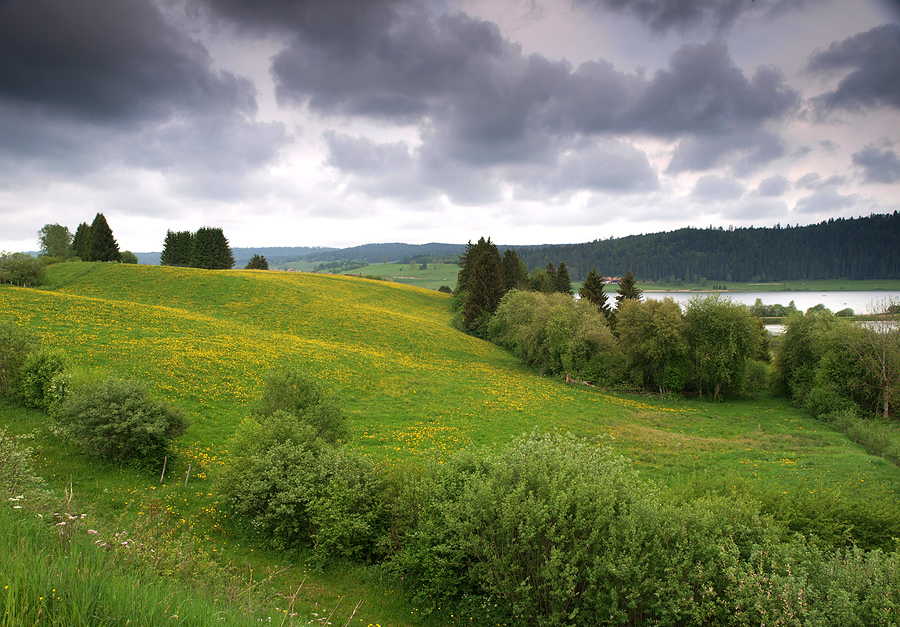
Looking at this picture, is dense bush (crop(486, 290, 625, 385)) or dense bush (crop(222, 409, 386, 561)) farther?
dense bush (crop(486, 290, 625, 385))

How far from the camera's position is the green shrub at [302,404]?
60.8ft

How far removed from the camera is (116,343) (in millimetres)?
32719

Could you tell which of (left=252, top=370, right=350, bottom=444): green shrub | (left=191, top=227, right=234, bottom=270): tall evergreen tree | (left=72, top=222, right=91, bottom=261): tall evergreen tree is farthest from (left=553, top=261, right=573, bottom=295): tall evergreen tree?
(left=72, top=222, right=91, bottom=261): tall evergreen tree

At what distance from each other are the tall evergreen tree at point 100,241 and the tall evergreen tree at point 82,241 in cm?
261

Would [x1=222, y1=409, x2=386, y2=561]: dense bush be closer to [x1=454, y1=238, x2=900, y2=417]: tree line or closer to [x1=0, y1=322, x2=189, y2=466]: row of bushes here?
[x1=0, y1=322, x2=189, y2=466]: row of bushes

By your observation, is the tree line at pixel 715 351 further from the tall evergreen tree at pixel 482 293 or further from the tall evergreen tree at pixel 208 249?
the tall evergreen tree at pixel 208 249

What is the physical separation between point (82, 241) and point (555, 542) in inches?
4345

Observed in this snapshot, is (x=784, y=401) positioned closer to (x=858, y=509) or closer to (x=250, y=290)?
(x=858, y=509)

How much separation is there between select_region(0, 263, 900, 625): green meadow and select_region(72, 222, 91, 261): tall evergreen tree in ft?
85.7

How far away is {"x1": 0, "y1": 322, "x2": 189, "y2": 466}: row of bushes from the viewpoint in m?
17.0

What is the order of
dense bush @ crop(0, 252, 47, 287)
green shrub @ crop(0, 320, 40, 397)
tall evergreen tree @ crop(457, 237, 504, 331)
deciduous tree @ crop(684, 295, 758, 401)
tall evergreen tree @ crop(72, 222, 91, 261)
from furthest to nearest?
tall evergreen tree @ crop(72, 222, 91, 261)
tall evergreen tree @ crop(457, 237, 504, 331)
dense bush @ crop(0, 252, 47, 287)
deciduous tree @ crop(684, 295, 758, 401)
green shrub @ crop(0, 320, 40, 397)

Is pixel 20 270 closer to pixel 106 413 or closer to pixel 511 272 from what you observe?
pixel 106 413

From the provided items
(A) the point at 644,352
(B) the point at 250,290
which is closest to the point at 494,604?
(A) the point at 644,352

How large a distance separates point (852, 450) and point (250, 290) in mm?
67020
